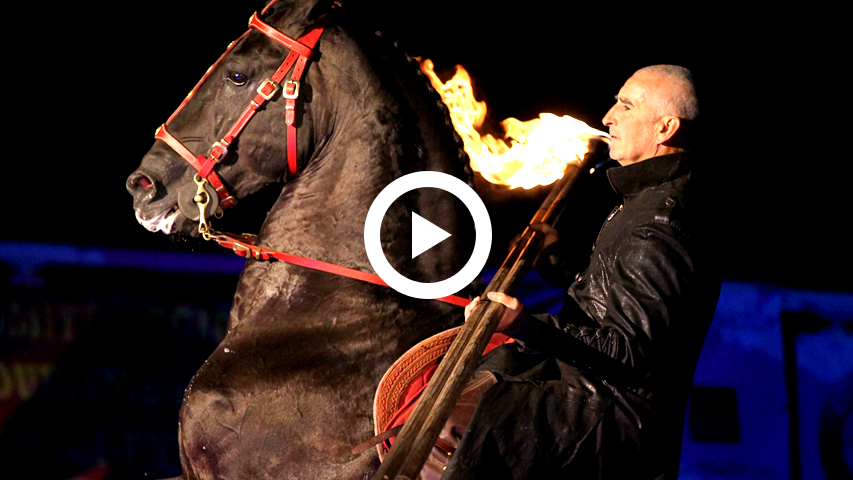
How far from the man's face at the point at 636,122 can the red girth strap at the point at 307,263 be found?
26.7 inches

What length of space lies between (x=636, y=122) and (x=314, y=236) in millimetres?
1041

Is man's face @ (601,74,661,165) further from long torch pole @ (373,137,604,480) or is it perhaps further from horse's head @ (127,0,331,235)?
horse's head @ (127,0,331,235)

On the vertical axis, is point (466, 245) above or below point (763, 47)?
below

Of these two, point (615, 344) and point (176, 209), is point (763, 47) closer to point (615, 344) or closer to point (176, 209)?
point (615, 344)

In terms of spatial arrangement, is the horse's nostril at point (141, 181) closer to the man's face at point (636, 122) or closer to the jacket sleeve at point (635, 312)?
the jacket sleeve at point (635, 312)

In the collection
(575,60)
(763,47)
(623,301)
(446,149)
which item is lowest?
(623,301)

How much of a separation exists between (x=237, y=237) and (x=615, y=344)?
1.33m

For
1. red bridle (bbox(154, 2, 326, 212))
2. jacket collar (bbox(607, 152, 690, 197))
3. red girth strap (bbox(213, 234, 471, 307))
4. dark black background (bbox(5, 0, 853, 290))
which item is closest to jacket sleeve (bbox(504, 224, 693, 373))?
jacket collar (bbox(607, 152, 690, 197))

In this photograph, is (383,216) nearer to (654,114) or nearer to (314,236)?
(314,236)

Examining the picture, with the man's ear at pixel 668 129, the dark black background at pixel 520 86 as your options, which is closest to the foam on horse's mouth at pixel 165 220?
the man's ear at pixel 668 129

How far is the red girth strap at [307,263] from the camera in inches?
91.1

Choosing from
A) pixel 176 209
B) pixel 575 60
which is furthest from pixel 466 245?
pixel 575 60

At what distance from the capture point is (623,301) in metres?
1.92

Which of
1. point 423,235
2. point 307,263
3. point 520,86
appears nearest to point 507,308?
point 423,235
